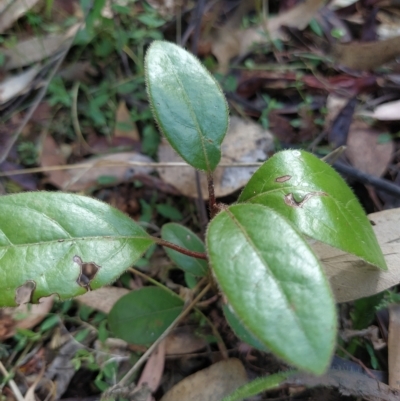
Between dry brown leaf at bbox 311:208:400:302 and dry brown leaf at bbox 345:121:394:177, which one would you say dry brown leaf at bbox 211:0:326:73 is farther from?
dry brown leaf at bbox 311:208:400:302

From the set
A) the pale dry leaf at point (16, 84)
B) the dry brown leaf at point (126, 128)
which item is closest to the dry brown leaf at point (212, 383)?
the dry brown leaf at point (126, 128)

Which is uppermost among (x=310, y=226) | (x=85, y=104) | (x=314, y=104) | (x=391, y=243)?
(x=85, y=104)

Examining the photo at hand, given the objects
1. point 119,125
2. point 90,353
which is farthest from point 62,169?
point 90,353

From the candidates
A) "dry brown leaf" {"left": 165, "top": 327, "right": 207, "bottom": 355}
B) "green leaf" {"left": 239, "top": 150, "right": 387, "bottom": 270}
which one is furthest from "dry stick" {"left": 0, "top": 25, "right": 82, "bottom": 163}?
"green leaf" {"left": 239, "top": 150, "right": 387, "bottom": 270}

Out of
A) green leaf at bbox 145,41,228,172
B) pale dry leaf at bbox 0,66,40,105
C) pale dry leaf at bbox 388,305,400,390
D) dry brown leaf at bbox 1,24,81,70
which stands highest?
dry brown leaf at bbox 1,24,81,70

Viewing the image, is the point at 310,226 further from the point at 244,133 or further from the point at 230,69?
the point at 230,69

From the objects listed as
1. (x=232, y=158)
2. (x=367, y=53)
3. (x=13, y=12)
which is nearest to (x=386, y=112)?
(x=367, y=53)
